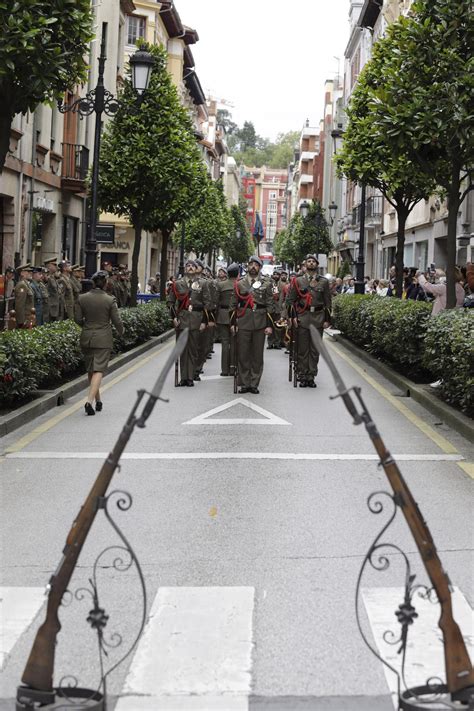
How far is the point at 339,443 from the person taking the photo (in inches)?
447

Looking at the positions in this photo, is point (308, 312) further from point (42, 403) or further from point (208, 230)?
point (208, 230)

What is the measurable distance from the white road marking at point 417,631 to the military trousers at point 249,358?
417 inches

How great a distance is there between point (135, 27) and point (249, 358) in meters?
43.3

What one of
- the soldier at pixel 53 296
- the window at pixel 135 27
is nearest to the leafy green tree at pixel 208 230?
the window at pixel 135 27

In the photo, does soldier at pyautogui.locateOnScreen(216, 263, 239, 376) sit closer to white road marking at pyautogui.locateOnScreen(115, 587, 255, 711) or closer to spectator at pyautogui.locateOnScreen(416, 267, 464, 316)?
spectator at pyautogui.locateOnScreen(416, 267, 464, 316)

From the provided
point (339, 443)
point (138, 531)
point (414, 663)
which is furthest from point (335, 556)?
point (339, 443)

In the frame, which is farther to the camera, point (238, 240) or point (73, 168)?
point (238, 240)

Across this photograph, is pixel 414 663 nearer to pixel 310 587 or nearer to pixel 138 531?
pixel 310 587

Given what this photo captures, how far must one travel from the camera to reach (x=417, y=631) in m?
5.06

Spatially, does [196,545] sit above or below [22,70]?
below

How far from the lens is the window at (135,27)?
55719mm

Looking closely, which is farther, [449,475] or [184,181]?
[184,181]

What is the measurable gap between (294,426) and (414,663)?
8.10 m

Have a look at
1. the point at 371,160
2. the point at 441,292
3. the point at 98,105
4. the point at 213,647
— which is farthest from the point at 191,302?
the point at 213,647
